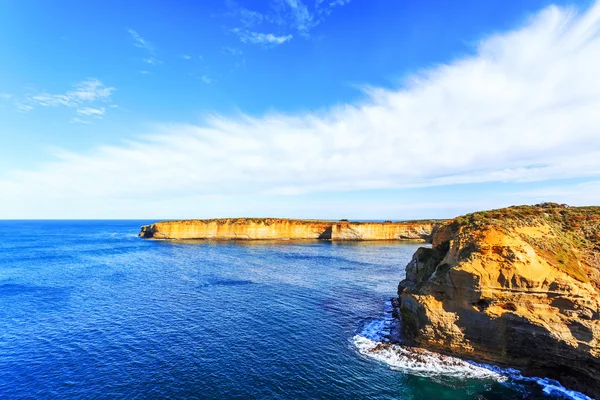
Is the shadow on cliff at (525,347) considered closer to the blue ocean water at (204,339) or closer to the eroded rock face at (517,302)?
the eroded rock face at (517,302)

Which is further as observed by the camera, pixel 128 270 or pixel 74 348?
pixel 128 270

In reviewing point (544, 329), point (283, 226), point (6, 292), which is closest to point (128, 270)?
point (6, 292)

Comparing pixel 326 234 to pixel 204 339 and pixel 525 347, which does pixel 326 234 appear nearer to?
pixel 204 339

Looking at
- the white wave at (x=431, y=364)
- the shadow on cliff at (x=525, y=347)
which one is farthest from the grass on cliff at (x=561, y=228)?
the white wave at (x=431, y=364)

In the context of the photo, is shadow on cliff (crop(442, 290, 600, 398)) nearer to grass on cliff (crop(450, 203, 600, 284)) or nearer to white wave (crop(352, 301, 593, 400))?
white wave (crop(352, 301, 593, 400))

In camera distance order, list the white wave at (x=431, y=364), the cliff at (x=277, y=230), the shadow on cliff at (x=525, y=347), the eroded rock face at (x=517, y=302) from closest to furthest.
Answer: the shadow on cliff at (x=525, y=347) → the eroded rock face at (x=517, y=302) → the white wave at (x=431, y=364) → the cliff at (x=277, y=230)

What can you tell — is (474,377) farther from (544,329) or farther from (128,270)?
(128,270)
